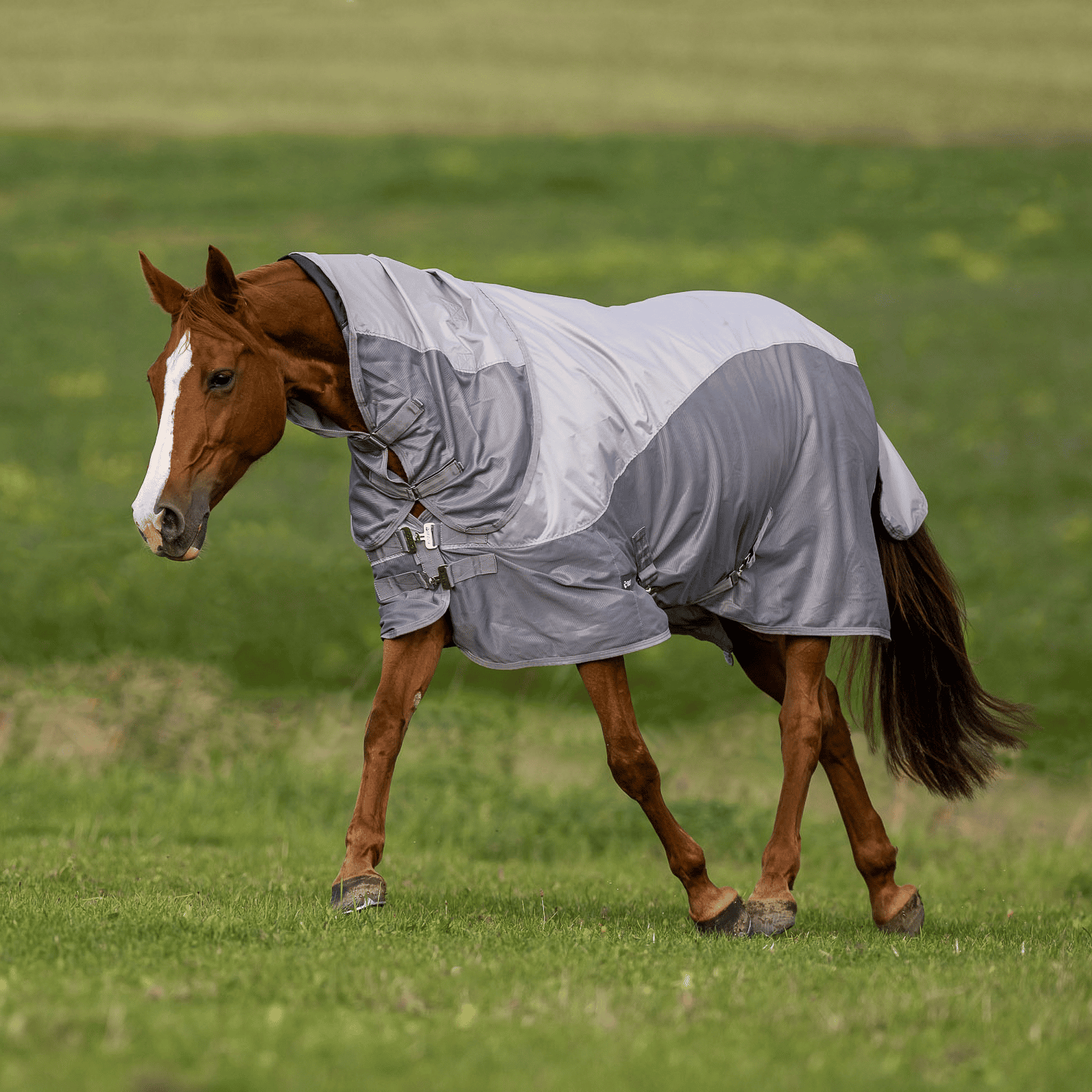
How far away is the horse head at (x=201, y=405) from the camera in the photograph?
16.6 feet

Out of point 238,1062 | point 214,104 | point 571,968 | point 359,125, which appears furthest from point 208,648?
point 214,104

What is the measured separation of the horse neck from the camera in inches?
213

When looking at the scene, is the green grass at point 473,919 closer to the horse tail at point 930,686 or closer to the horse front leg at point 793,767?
the horse front leg at point 793,767

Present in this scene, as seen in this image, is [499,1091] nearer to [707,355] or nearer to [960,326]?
[707,355]

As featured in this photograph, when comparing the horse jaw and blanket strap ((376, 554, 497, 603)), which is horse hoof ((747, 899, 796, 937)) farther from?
the horse jaw

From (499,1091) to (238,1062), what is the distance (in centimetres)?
57

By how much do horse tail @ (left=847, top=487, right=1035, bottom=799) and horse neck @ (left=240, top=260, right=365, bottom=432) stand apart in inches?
100

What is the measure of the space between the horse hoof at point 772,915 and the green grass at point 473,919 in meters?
0.14

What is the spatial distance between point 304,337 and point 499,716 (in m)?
4.50

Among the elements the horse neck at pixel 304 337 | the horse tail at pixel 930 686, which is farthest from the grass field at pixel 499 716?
the horse neck at pixel 304 337

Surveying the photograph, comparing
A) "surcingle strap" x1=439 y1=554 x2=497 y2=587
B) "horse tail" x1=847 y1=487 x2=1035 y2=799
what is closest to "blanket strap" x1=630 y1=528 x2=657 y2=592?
"surcingle strap" x1=439 y1=554 x2=497 y2=587

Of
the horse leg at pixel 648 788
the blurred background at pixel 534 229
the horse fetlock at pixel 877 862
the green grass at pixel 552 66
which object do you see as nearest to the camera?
the horse leg at pixel 648 788

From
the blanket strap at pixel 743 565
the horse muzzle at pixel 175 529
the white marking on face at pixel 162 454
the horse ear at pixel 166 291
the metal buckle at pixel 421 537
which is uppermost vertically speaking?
the horse ear at pixel 166 291

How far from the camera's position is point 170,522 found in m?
5.08
